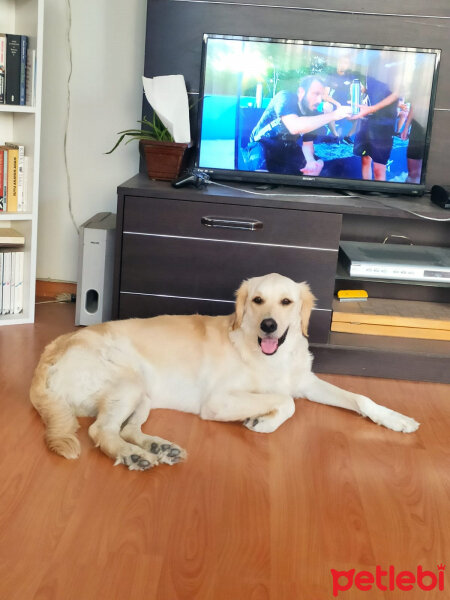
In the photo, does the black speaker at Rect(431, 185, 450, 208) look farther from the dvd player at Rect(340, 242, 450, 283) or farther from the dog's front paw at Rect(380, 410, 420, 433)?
the dog's front paw at Rect(380, 410, 420, 433)

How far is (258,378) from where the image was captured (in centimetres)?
290

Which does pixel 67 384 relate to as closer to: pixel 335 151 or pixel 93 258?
pixel 93 258

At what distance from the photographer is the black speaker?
3.46 m

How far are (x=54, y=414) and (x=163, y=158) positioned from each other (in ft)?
4.94

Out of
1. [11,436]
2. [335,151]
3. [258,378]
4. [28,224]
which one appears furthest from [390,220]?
[11,436]

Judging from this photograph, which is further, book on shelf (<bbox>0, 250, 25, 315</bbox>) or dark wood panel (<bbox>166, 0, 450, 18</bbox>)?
book on shelf (<bbox>0, 250, 25, 315</bbox>)

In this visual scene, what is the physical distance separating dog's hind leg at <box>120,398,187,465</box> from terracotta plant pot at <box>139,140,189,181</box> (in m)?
1.37

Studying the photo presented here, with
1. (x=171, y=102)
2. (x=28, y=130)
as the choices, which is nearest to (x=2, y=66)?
(x=28, y=130)

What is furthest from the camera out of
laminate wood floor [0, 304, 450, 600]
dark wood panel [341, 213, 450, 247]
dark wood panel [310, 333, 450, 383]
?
dark wood panel [341, 213, 450, 247]

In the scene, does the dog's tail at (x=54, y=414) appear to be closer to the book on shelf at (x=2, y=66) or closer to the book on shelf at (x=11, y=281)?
the book on shelf at (x=11, y=281)

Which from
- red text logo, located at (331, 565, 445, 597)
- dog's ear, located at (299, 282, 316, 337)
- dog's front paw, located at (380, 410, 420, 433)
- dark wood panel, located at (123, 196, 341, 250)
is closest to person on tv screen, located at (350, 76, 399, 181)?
dark wood panel, located at (123, 196, 341, 250)

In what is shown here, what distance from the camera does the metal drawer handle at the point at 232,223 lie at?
3361 mm

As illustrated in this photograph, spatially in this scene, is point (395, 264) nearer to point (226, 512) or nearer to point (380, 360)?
point (380, 360)

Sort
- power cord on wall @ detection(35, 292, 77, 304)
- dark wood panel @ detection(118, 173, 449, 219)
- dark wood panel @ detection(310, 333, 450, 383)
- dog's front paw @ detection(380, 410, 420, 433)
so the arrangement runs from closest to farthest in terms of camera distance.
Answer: dog's front paw @ detection(380, 410, 420, 433) → dark wood panel @ detection(118, 173, 449, 219) → dark wood panel @ detection(310, 333, 450, 383) → power cord on wall @ detection(35, 292, 77, 304)
